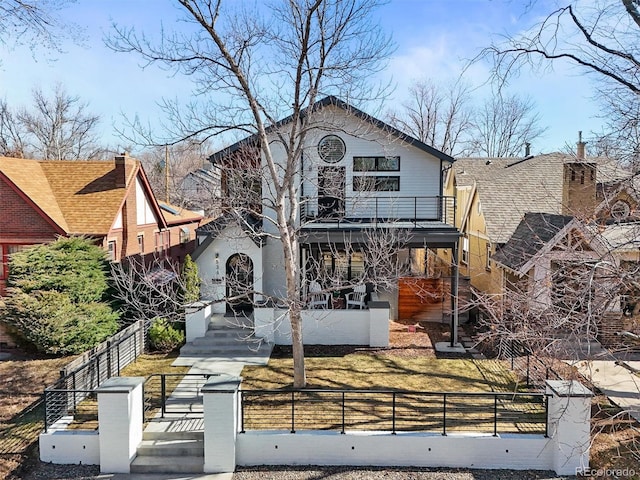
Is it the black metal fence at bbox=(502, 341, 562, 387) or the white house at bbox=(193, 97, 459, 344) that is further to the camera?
the white house at bbox=(193, 97, 459, 344)

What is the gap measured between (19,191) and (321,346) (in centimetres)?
1182

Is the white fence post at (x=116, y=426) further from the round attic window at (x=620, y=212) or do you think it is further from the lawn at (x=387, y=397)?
the round attic window at (x=620, y=212)

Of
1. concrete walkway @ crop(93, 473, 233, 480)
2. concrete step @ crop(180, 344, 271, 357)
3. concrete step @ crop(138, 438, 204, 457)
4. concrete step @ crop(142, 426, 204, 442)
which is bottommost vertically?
concrete walkway @ crop(93, 473, 233, 480)

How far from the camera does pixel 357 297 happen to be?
16.4m

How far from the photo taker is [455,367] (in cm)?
1245

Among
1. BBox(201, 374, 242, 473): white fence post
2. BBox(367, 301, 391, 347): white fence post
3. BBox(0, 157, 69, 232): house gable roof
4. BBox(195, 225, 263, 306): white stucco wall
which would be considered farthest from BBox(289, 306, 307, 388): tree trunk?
BBox(0, 157, 69, 232): house gable roof

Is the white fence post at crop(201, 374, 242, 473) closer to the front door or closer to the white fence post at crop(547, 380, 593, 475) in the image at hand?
the white fence post at crop(547, 380, 593, 475)

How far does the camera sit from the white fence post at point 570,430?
7809 millimetres

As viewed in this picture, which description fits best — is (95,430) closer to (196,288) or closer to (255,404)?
(255,404)

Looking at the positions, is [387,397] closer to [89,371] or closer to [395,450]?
[395,450]

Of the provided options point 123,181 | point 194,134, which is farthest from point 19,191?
point 194,134

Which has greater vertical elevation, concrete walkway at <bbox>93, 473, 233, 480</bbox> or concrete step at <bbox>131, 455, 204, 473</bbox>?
concrete step at <bbox>131, 455, 204, 473</bbox>

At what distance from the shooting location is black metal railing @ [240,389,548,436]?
8.68 m

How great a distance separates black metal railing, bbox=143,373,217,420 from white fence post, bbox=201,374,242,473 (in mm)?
860
